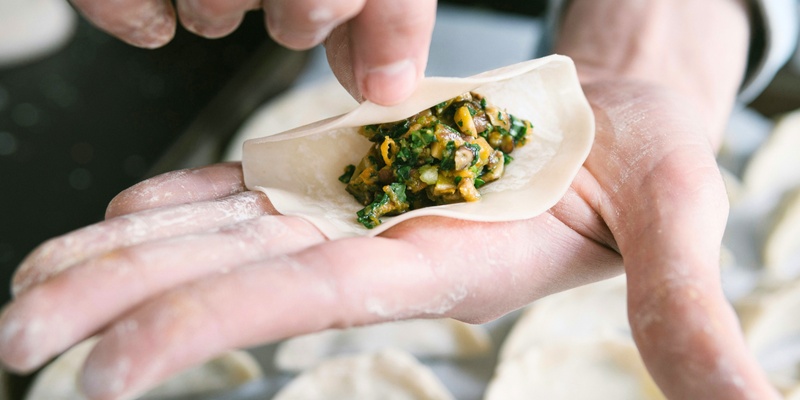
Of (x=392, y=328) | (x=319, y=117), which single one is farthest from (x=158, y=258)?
(x=319, y=117)

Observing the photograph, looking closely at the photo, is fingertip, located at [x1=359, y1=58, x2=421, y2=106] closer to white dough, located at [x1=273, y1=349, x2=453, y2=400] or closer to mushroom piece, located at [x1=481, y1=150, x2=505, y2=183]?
mushroom piece, located at [x1=481, y1=150, x2=505, y2=183]

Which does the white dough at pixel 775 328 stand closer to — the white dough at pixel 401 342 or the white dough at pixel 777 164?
the white dough at pixel 777 164

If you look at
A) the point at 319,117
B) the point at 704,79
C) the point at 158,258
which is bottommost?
the point at 319,117

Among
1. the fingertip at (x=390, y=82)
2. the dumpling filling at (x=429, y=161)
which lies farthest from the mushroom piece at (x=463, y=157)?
the fingertip at (x=390, y=82)

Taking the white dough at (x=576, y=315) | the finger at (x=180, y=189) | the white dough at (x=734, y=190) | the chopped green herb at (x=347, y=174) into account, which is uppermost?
the finger at (x=180, y=189)

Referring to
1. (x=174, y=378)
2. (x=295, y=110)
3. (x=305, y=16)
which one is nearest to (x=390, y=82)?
(x=305, y=16)

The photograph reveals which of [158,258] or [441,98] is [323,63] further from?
[158,258]

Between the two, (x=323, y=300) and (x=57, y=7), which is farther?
(x=57, y=7)
